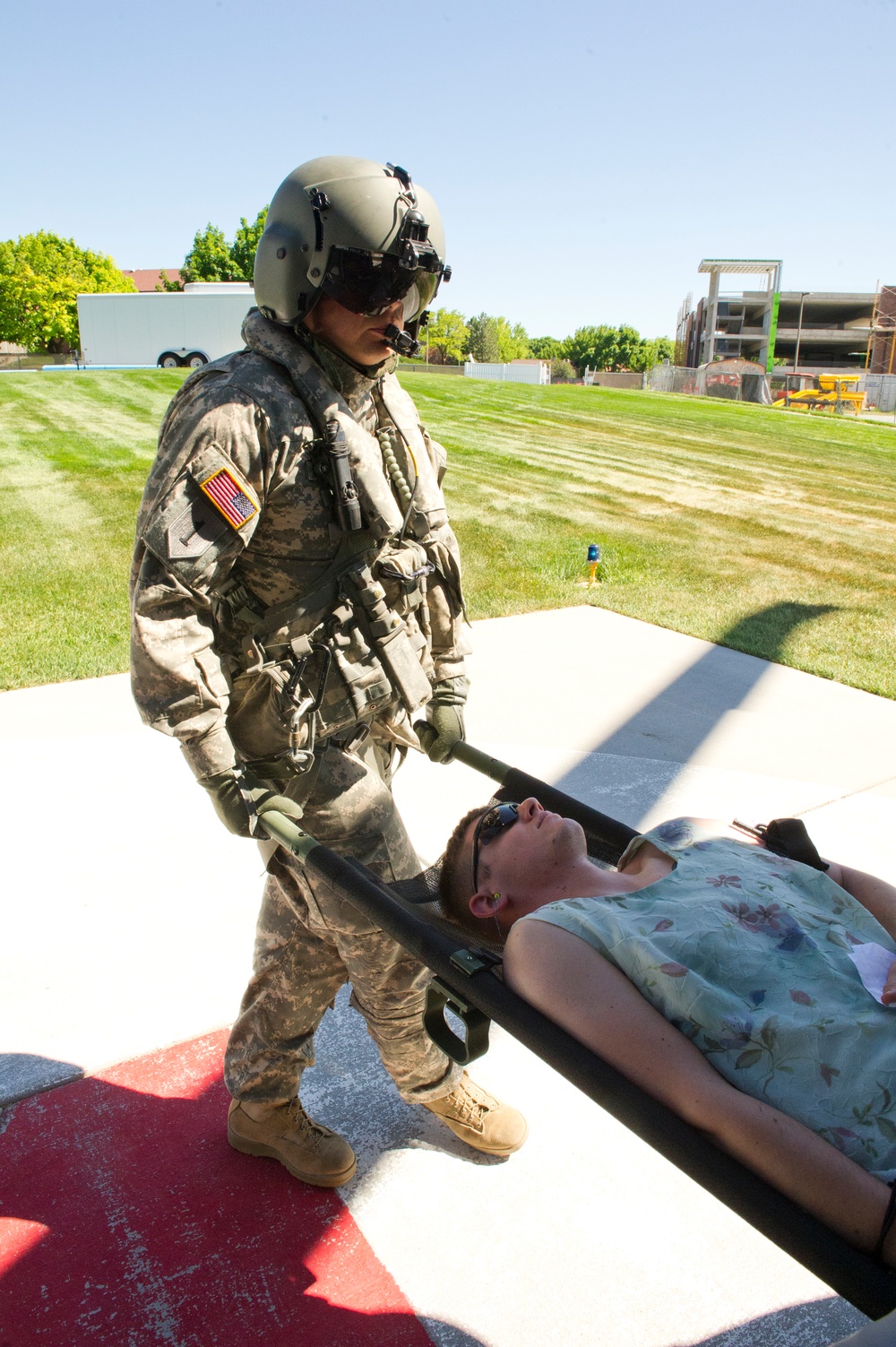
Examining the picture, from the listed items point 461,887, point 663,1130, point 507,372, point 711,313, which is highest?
point 711,313

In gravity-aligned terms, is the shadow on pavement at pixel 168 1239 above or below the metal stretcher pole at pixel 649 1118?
below

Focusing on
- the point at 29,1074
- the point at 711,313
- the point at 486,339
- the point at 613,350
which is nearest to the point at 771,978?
the point at 29,1074

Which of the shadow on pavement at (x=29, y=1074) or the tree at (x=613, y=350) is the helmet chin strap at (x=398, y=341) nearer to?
the shadow on pavement at (x=29, y=1074)

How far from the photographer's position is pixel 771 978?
1562 millimetres

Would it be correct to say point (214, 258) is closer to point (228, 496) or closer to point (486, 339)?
point (486, 339)

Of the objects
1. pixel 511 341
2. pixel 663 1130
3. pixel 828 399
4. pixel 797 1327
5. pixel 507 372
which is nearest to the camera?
pixel 663 1130

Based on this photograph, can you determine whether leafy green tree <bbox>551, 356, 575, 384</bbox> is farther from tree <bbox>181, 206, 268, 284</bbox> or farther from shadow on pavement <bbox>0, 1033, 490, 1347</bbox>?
shadow on pavement <bbox>0, 1033, 490, 1347</bbox>

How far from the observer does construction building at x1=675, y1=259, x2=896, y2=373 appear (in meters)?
74.3

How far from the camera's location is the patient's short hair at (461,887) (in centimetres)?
203

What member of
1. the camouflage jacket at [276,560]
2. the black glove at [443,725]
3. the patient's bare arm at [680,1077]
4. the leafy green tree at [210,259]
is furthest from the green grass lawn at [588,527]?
the leafy green tree at [210,259]

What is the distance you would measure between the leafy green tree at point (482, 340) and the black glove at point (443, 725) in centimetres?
10380

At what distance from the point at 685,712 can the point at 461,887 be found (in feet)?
11.4

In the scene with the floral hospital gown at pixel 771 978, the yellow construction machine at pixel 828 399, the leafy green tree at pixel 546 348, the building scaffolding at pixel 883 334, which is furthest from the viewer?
the leafy green tree at pixel 546 348

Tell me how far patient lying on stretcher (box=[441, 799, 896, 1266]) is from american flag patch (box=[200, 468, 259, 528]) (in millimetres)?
908
